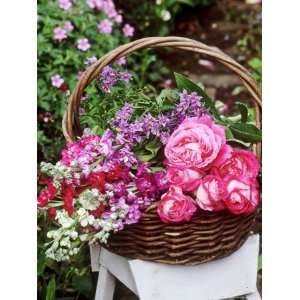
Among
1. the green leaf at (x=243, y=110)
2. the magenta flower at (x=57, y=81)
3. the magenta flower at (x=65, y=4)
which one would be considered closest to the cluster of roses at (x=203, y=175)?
the green leaf at (x=243, y=110)

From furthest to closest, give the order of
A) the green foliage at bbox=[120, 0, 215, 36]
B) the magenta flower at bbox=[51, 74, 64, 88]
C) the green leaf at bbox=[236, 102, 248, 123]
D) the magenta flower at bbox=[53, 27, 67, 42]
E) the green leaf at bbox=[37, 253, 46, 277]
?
the green foliage at bbox=[120, 0, 215, 36], the magenta flower at bbox=[53, 27, 67, 42], the magenta flower at bbox=[51, 74, 64, 88], the green leaf at bbox=[37, 253, 46, 277], the green leaf at bbox=[236, 102, 248, 123]

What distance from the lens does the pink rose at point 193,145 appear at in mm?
1729

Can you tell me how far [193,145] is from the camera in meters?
1.73

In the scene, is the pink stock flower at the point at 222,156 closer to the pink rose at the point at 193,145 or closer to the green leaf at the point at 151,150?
the pink rose at the point at 193,145

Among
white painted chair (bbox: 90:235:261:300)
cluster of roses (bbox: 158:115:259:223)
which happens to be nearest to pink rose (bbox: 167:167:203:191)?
cluster of roses (bbox: 158:115:259:223)

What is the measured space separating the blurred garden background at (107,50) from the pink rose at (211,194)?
39 centimetres

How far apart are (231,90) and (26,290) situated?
2.53 metres

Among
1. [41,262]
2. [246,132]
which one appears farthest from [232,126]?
[41,262]

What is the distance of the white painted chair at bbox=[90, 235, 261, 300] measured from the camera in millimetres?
1805

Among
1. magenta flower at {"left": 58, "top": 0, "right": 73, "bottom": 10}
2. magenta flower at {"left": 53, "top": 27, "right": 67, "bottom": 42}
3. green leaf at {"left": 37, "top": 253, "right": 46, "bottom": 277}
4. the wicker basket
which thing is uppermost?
magenta flower at {"left": 58, "top": 0, "right": 73, "bottom": 10}

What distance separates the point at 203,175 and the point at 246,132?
23 cm

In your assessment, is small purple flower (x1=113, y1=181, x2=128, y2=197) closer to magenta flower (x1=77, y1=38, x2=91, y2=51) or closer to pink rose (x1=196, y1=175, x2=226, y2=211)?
pink rose (x1=196, y1=175, x2=226, y2=211)
